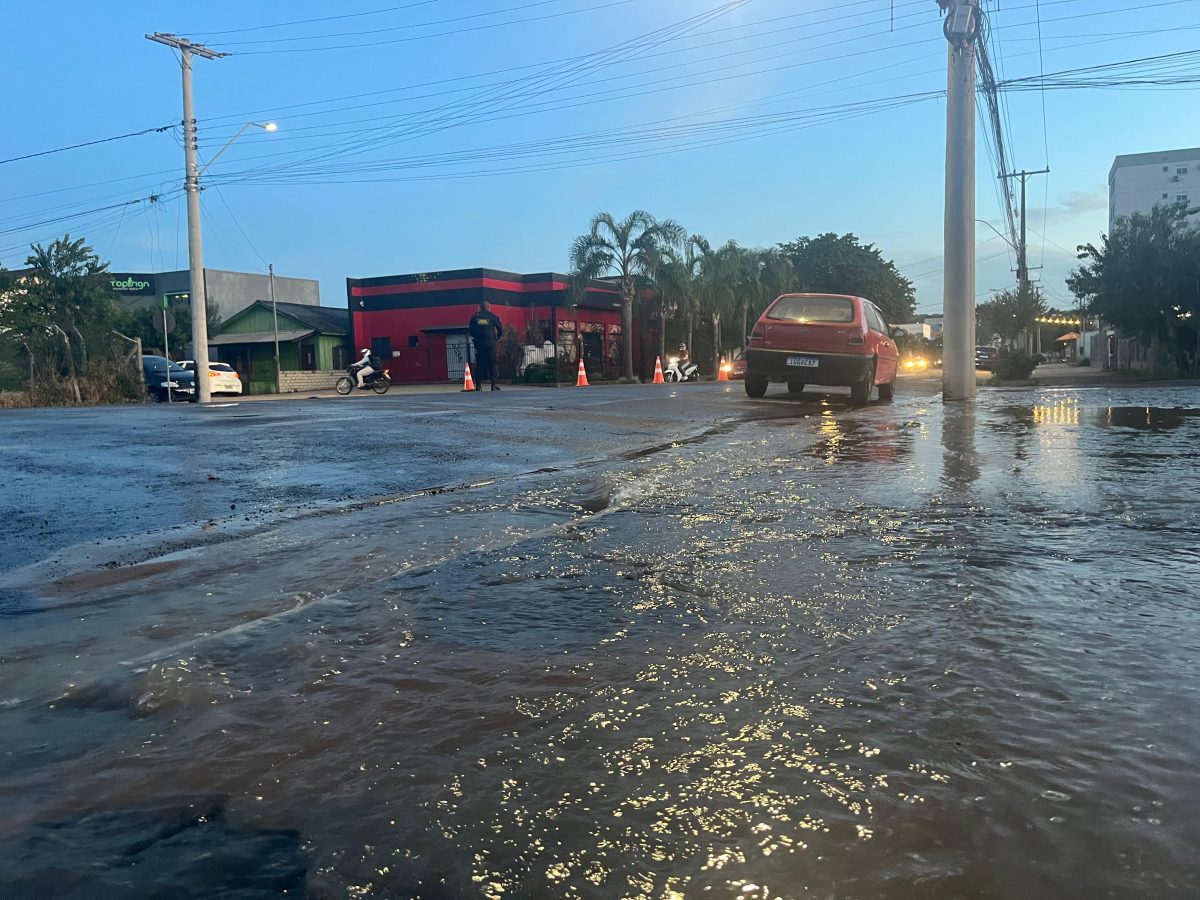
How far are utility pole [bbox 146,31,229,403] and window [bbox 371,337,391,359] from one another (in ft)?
57.5

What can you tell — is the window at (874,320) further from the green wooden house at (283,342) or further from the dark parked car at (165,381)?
the green wooden house at (283,342)

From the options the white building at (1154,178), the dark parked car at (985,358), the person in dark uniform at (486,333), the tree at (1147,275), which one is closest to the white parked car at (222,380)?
the person in dark uniform at (486,333)

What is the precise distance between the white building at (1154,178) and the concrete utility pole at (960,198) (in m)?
98.9

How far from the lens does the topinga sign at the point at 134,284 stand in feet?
198

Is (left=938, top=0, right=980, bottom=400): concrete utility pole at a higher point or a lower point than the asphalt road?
higher

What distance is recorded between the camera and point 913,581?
324 cm

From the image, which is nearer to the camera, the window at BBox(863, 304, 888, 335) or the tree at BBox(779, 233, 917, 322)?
the window at BBox(863, 304, 888, 335)

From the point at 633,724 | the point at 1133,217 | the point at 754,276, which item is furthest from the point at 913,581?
the point at 754,276

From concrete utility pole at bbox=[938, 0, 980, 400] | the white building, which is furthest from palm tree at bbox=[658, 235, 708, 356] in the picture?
the white building

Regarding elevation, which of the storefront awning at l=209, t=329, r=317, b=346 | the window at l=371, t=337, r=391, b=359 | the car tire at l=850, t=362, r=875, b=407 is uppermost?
the storefront awning at l=209, t=329, r=317, b=346

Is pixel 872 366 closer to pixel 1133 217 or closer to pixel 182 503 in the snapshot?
pixel 182 503

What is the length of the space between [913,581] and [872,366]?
1035cm

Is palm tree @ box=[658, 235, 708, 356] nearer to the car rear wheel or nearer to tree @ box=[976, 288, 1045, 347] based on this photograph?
tree @ box=[976, 288, 1045, 347]

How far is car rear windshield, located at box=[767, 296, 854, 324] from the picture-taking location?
1309 cm
